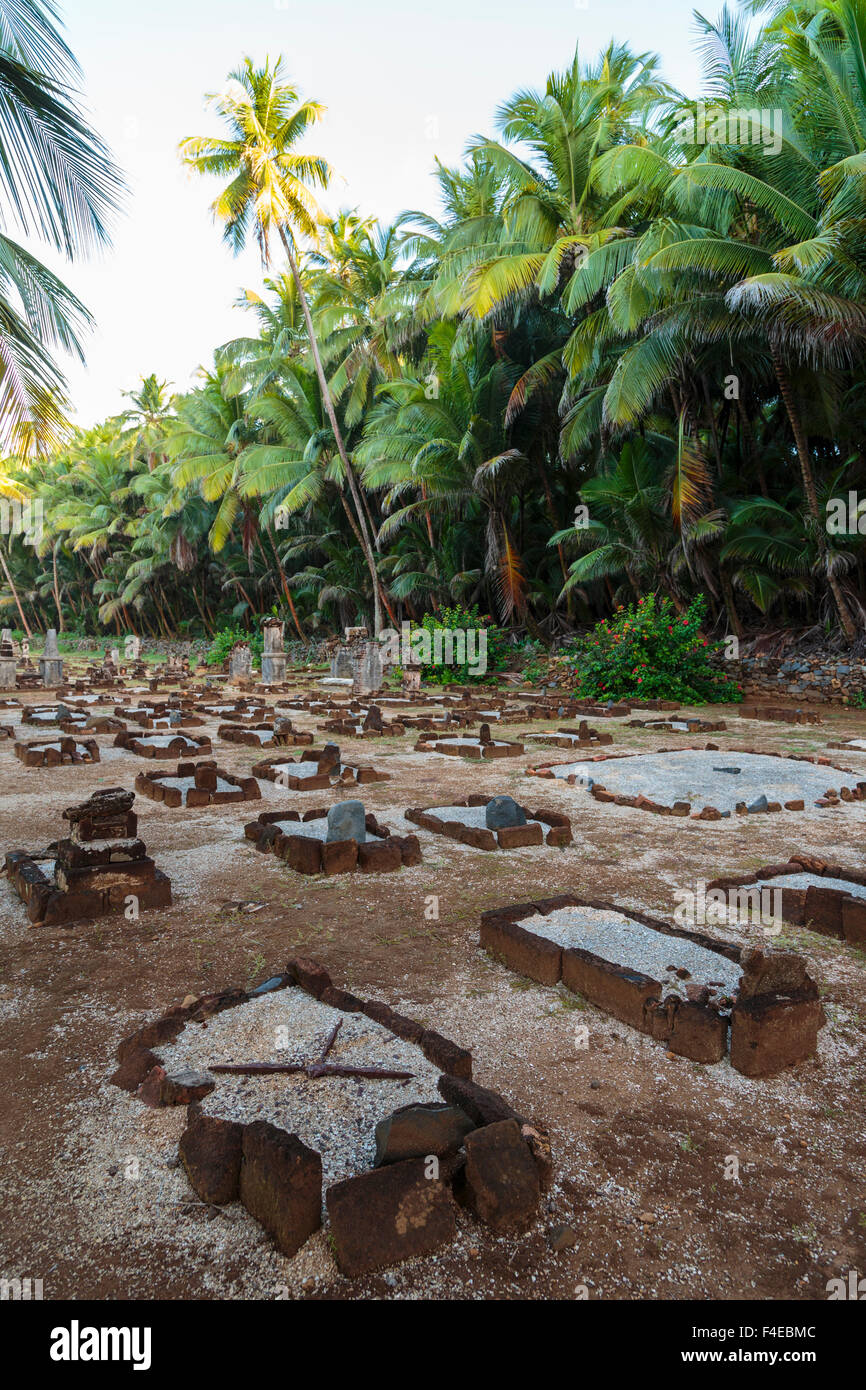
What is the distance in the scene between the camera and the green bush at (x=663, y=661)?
14633 millimetres

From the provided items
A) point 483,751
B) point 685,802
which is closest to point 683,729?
point 483,751

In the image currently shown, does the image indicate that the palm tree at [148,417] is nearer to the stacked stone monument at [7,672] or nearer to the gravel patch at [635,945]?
the stacked stone monument at [7,672]

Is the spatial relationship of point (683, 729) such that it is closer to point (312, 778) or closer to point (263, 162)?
point (312, 778)

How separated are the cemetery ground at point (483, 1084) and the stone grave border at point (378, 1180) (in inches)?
1.8

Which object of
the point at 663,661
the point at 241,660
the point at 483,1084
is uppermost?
the point at 663,661

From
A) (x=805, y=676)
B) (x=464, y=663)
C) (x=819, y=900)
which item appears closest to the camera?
(x=819, y=900)

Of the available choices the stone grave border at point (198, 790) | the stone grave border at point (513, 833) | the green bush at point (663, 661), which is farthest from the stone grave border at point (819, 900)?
the green bush at point (663, 661)

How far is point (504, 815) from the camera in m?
5.96

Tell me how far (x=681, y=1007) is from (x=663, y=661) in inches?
487

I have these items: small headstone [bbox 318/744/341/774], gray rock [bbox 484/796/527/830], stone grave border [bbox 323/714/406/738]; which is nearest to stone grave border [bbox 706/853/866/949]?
gray rock [bbox 484/796/527/830]

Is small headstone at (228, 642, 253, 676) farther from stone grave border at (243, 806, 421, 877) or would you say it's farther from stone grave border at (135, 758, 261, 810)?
stone grave border at (243, 806, 421, 877)

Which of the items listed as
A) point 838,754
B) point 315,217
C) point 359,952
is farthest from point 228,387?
point 359,952

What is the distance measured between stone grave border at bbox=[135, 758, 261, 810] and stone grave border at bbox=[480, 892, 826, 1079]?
4.08 metres

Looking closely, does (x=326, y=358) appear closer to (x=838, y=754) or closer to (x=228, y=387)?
(x=228, y=387)
